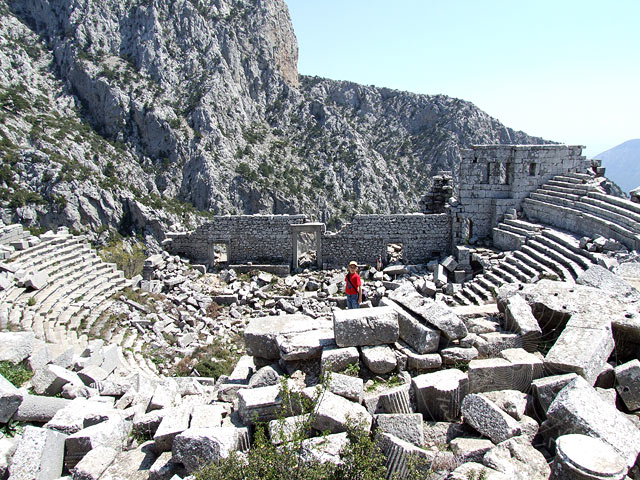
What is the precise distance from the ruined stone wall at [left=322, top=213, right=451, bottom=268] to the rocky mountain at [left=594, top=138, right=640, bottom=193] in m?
57.9

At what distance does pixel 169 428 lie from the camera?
525 cm

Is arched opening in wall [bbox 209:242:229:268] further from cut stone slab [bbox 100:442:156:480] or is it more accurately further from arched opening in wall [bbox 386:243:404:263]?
cut stone slab [bbox 100:442:156:480]

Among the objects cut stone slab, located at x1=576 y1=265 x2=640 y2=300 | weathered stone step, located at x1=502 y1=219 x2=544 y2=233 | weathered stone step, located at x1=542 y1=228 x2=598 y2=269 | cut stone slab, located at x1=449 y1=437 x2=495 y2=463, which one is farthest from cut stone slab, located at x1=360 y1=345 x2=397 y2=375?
weathered stone step, located at x1=502 y1=219 x2=544 y2=233

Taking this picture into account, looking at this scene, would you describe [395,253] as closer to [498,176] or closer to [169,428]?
[498,176]

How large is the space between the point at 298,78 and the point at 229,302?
6479cm

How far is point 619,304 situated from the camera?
22.0ft

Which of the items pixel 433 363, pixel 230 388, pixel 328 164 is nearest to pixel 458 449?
pixel 433 363

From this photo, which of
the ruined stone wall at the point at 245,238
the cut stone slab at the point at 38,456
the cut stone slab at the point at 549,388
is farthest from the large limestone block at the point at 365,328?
the ruined stone wall at the point at 245,238

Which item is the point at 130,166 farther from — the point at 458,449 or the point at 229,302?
the point at 458,449

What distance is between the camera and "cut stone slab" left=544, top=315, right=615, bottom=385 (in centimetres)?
541

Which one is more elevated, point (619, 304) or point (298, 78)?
point (298, 78)

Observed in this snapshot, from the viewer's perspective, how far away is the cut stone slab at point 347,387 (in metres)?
5.43

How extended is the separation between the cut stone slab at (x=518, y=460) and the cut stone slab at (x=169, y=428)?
3478 mm

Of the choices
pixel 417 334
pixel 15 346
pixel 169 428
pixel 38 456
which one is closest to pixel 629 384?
pixel 417 334
